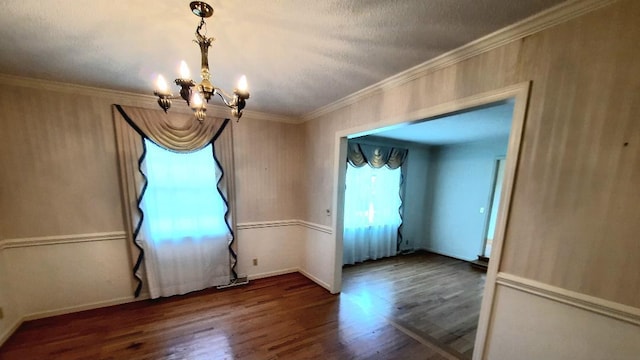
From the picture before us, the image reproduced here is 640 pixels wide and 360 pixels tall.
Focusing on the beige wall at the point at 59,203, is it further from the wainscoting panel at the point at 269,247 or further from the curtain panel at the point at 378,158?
the curtain panel at the point at 378,158

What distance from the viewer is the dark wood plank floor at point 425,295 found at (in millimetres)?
2250

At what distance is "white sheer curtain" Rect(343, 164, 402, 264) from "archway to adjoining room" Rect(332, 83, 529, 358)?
0.39 feet

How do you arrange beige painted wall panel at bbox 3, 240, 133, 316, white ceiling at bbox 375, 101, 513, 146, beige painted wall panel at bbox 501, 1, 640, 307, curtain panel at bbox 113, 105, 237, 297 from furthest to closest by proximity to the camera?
1. white ceiling at bbox 375, 101, 513, 146
2. curtain panel at bbox 113, 105, 237, 297
3. beige painted wall panel at bbox 3, 240, 133, 316
4. beige painted wall panel at bbox 501, 1, 640, 307

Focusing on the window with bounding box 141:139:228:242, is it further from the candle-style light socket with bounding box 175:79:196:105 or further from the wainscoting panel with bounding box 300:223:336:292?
the candle-style light socket with bounding box 175:79:196:105

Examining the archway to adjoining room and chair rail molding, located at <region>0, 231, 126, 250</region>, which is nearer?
the archway to adjoining room

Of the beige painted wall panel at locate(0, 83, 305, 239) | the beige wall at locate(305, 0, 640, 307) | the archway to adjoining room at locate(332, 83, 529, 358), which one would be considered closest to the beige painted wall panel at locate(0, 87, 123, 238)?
the beige painted wall panel at locate(0, 83, 305, 239)

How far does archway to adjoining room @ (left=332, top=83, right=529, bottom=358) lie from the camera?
4.70 ft

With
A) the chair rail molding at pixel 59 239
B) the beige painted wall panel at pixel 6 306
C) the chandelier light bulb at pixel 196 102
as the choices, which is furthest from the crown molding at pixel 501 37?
the beige painted wall panel at pixel 6 306

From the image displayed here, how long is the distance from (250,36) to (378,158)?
10.6 ft

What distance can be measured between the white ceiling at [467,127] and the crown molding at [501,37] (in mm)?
606

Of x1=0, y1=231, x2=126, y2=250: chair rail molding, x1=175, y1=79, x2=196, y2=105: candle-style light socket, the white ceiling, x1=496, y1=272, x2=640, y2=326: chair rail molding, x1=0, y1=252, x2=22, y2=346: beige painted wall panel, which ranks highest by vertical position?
the white ceiling

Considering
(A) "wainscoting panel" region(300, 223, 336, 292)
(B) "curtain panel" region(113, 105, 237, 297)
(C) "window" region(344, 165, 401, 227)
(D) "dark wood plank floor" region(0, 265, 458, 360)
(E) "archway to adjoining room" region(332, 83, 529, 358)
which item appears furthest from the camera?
(C) "window" region(344, 165, 401, 227)

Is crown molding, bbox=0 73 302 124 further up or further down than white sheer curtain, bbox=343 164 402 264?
further up

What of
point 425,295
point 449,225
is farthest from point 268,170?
point 449,225
